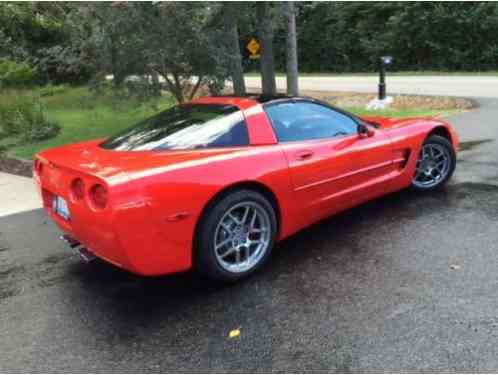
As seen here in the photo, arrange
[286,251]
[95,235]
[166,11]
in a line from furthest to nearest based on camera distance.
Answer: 1. [166,11]
2. [286,251]
3. [95,235]

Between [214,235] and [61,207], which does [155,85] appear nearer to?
[61,207]

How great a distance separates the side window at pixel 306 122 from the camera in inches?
152

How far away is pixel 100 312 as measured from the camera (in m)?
3.15

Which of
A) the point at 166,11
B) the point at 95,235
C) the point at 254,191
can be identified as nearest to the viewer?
the point at 95,235

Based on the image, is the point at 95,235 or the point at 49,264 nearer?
the point at 95,235

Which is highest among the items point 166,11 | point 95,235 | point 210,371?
point 166,11

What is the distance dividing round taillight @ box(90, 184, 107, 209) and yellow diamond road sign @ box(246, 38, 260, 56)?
976 centimetres

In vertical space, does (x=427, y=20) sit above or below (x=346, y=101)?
above

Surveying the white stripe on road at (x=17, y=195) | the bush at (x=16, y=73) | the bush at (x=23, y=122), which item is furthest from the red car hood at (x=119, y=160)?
the bush at (x=16, y=73)

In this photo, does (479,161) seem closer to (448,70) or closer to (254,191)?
(254,191)

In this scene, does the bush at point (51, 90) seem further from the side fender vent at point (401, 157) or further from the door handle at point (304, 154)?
the door handle at point (304, 154)

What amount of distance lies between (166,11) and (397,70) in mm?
22153

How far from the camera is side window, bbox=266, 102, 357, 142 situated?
12.6 ft

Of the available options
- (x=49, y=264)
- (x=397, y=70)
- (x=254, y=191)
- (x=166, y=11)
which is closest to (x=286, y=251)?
(x=254, y=191)
